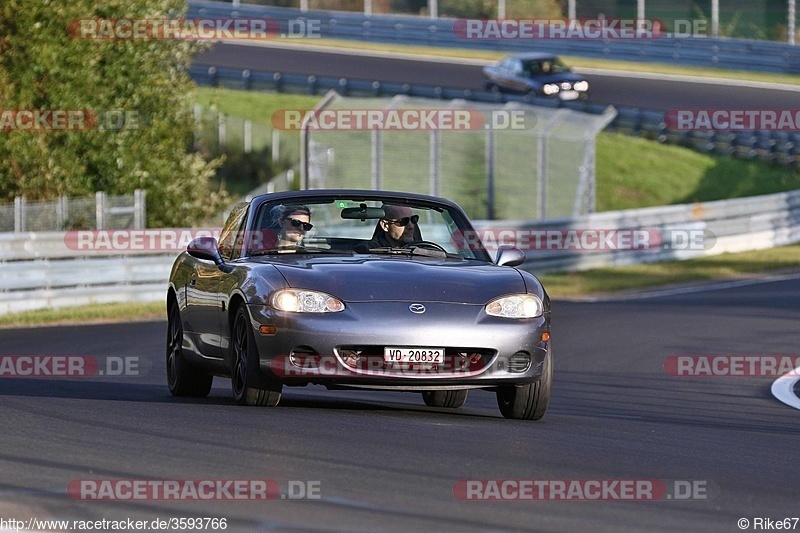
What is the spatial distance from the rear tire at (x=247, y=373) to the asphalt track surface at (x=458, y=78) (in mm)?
34653

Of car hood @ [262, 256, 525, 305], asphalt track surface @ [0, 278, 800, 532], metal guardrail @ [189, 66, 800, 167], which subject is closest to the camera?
asphalt track surface @ [0, 278, 800, 532]

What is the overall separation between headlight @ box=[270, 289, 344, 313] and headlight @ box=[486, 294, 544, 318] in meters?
0.91

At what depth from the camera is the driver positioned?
34.7 feet

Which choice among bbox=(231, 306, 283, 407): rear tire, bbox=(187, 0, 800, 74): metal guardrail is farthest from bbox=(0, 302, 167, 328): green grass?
bbox=(187, 0, 800, 74): metal guardrail

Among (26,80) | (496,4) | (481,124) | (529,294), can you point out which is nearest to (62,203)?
(26,80)

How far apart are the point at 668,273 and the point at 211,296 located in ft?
62.0

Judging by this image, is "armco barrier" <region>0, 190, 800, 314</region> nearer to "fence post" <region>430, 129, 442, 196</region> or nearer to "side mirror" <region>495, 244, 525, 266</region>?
"fence post" <region>430, 129, 442, 196</region>

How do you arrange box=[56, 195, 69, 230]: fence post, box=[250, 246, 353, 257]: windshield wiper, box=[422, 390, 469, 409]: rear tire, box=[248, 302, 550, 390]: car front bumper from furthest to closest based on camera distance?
box=[56, 195, 69, 230]: fence post
box=[422, 390, 469, 409]: rear tire
box=[250, 246, 353, 257]: windshield wiper
box=[248, 302, 550, 390]: car front bumper

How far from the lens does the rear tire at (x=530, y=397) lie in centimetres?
975

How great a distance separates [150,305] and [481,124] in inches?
474

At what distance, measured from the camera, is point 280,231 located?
10.5 meters

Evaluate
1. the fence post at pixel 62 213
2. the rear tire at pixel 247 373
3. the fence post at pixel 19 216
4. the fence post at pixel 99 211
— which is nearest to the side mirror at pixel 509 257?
the rear tire at pixel 247 373

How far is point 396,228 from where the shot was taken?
1063 cm

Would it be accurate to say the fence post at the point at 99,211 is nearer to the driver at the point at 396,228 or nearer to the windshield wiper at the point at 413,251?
the driver at the point at 396,228
